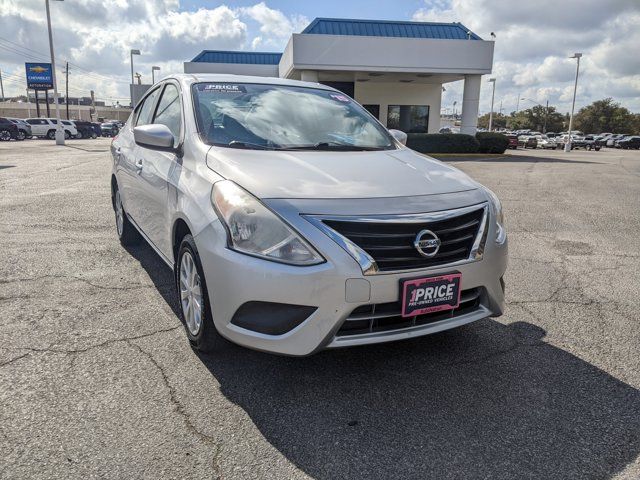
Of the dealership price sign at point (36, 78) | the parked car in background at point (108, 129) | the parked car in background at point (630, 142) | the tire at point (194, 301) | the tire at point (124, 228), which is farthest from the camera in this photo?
the dealership price sign at point (36, 78)

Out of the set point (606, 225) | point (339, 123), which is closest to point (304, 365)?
point (339, 123)

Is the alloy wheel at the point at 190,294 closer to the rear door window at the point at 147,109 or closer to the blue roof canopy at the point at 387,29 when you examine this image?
the rear door window at the point at 147,109

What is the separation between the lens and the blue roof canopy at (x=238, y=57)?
35.0 meters

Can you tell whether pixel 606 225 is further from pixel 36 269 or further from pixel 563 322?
pixel 36 269

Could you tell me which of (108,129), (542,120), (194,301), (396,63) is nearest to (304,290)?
(194,301)

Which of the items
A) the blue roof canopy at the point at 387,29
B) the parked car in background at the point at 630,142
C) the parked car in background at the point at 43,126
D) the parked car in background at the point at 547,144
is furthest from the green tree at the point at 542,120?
the parked car in background at the point at 43,126

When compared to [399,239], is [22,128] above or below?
below

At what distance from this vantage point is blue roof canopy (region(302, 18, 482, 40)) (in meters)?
26.2

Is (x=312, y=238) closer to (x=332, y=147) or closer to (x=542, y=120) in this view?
(x=332, y=147)

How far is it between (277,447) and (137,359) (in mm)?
1250

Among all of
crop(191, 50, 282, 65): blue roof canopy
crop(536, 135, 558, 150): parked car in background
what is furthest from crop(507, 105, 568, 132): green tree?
crop(191, 50, 282, 65): blue roof canopy

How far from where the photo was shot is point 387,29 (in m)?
26.4

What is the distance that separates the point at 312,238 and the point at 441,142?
22.8 m

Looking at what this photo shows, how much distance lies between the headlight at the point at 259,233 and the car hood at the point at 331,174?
9cm
